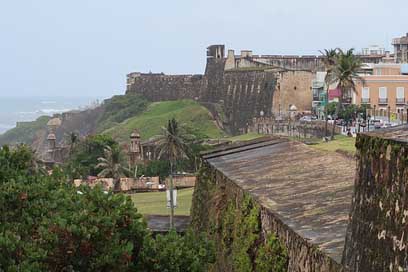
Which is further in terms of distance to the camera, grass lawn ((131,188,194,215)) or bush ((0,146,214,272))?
grass lawn ((131,188,194,215))

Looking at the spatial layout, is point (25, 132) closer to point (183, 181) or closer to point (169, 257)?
point (183, 181)

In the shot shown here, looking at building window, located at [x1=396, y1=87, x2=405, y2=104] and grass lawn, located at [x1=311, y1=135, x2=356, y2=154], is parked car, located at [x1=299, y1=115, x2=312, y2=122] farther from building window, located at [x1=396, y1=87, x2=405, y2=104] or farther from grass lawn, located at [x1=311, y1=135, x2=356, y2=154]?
grass lawn, located at [x1=311, y1=135, x2=356, y2=154]

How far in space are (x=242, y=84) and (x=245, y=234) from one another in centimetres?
7082

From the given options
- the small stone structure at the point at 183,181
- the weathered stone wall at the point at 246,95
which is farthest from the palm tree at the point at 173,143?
the weathered stone wall at the point at 246,95

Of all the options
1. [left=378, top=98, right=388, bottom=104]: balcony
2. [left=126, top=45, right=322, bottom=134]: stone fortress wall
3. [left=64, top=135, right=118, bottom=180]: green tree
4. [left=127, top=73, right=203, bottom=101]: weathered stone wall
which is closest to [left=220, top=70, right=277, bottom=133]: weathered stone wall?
[left=126, top=45, right=322, bottom=134]: stone fortress wall

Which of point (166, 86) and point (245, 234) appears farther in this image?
point (166, 86)

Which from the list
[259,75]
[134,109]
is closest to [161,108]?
[134,109]

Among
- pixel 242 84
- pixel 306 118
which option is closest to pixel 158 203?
pixel 306 118

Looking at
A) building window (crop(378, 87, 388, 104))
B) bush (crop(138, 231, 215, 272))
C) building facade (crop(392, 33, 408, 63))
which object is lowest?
bush (crop(138, 231, 215, 272))

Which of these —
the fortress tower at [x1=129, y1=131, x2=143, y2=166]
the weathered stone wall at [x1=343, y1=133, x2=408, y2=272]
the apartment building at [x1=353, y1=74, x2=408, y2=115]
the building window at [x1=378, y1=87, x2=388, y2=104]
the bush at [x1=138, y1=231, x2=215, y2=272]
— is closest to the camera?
the weathered stone wall at [x1=343, y1=133, x2=408, y2=272]

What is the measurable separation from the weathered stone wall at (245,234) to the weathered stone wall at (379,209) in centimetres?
96

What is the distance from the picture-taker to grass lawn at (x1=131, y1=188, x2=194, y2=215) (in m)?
36.9

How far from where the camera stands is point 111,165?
5903cm

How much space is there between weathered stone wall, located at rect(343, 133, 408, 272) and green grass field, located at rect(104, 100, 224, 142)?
71.4 metres
